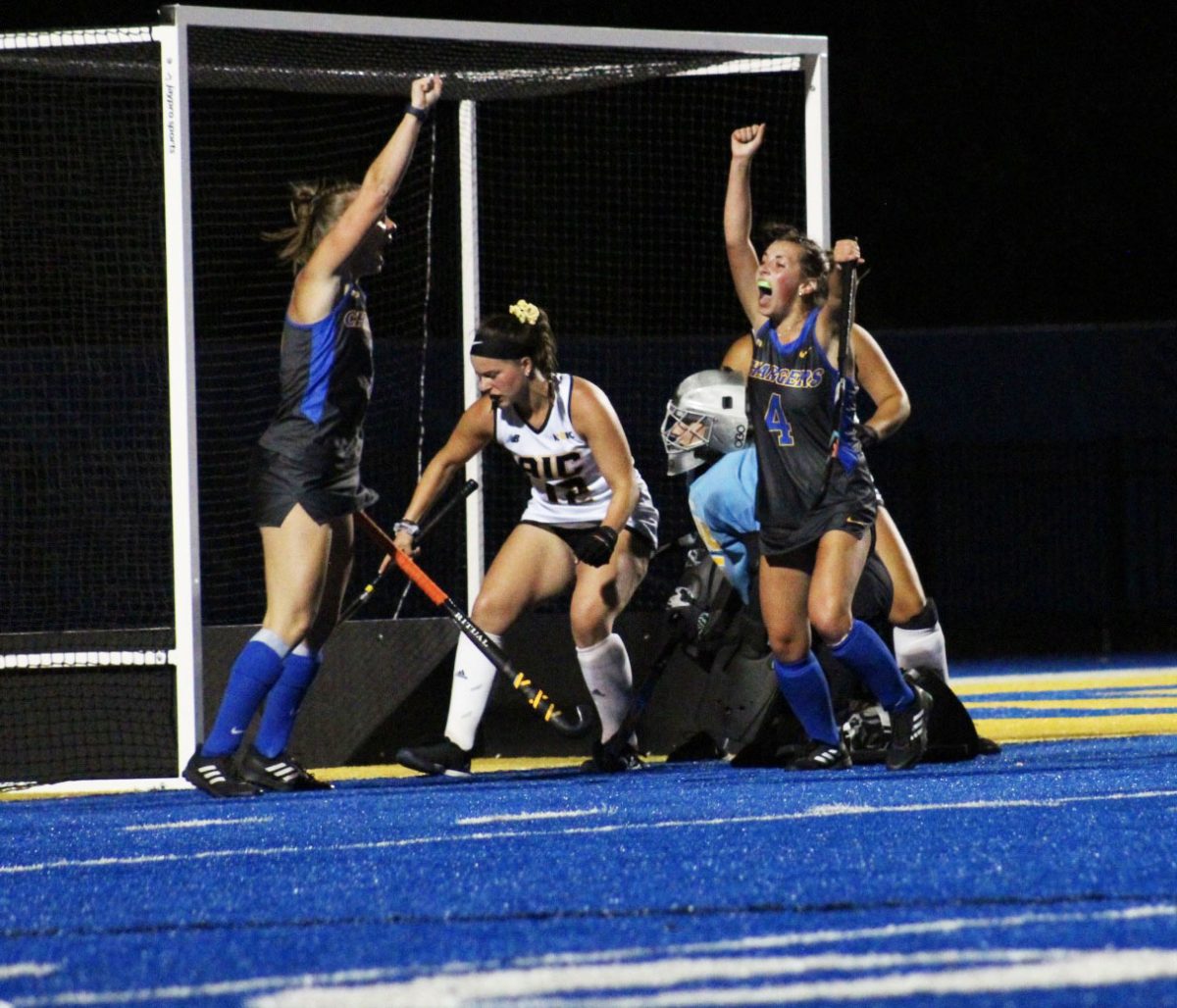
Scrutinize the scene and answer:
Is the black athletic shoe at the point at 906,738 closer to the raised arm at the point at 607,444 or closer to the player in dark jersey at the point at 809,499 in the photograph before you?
the player in dark jersey at the point at 809,499

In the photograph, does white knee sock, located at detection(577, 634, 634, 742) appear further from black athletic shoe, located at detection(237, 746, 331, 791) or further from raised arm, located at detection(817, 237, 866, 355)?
raised arm, located at detection(817, 237, 866, 355)

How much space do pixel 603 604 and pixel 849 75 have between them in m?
13.1

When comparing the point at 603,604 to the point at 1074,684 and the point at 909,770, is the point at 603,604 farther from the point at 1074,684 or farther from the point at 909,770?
the point at 1074,684

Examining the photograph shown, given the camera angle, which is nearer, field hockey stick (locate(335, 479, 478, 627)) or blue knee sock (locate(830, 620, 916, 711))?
blue knee sock (locate(830, 620, 916, 711))

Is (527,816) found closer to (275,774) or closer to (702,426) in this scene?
(275,774)

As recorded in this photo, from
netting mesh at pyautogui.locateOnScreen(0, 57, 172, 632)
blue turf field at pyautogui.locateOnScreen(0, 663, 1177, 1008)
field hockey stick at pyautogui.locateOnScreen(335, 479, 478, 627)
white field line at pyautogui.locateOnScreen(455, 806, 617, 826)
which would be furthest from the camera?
netting mesh at pyautogui.locateOnScreen(0, 57, 172, 632)

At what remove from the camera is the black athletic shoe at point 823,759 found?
7.19 meters

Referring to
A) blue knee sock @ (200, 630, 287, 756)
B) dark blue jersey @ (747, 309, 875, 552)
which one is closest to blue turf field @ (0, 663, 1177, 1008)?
blue knee sock @ (200, 630, 287, 756)

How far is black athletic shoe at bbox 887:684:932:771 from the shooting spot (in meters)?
7.09

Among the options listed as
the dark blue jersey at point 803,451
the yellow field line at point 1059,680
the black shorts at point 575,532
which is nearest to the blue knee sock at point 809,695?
the dark blue jersey at point 803,451

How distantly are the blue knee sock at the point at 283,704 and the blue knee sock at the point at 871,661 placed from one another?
1.68 metres

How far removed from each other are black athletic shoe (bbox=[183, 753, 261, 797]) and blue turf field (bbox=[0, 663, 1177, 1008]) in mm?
202

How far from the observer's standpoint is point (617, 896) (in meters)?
4.27

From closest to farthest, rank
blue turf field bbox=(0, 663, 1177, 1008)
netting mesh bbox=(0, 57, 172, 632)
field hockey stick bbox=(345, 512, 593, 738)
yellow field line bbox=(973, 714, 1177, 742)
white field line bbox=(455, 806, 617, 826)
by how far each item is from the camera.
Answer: blue turf field bbox=(0, 663, 1177, 1008) → white field line bbox=(455, 806, 617, 826) → field hockey stick bbox=(345, 512, 593, 738) → yellow field line bbox=(973, 714, 1177, 742) → netting mesh bbox=(0, 57, 172, 632)
